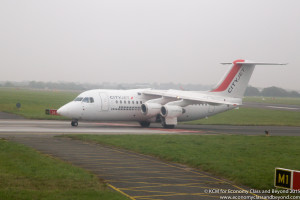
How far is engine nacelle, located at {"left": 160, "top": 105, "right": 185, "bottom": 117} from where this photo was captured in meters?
41.5

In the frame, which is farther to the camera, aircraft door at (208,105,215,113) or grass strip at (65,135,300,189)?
aircraft door at (208,105,215,113)

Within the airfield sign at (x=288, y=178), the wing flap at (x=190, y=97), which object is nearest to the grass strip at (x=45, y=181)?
the airfield sign at (x=288, y=178)

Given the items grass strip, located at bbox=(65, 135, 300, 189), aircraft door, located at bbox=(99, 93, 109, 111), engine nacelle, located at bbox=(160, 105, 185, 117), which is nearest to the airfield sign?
grass strip, located at bbox=(65, 135, 300, 189)

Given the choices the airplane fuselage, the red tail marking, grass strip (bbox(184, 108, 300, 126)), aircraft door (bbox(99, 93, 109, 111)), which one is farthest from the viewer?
grass strip (bbox(184, 108, 300, 126))

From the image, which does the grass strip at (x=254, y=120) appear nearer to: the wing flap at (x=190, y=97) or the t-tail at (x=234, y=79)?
the t-tail at (x=234, y=79)

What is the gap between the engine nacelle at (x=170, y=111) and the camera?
4147 centimetres

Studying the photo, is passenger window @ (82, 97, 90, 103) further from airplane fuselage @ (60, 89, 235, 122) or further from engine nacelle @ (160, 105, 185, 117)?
engine nacelle @ (160, 105, 185, 117)

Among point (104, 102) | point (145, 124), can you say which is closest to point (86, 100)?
point (104, 102)

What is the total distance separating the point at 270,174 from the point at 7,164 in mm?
10014

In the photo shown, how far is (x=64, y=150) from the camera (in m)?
23.6

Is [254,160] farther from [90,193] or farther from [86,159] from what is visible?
[90,193]

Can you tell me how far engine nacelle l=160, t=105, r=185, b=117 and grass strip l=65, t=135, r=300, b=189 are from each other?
10.4 metres

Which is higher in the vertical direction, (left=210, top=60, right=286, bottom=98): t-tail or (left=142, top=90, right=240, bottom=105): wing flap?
(left=210, top=60, right=286, bottom=98): t-tail

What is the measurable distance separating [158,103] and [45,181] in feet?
93.5
